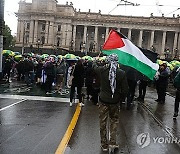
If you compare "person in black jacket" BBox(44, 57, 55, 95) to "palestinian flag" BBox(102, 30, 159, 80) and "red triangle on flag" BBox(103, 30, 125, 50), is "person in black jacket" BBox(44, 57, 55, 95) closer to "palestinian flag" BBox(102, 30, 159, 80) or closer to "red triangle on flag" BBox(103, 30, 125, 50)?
"palestinian flag" BBox(102, 30, 159, 80)

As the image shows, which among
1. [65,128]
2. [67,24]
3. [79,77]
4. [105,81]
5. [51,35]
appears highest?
[67,24]

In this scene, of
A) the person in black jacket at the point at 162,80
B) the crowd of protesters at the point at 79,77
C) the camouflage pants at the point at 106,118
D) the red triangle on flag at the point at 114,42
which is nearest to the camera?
the camouflage pants at the point at 106,118

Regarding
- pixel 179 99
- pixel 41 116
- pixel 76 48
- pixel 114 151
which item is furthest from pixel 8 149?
pixel 76 48

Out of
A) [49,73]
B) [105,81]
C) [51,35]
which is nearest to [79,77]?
[49,73]

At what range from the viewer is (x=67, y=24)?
10850cm

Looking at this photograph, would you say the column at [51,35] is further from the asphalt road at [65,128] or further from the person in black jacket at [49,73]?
the asphalt road at [65,128]

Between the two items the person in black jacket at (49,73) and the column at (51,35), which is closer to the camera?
the person in black jacket at (49,73)

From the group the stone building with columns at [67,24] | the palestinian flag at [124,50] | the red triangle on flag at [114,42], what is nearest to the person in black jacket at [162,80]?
the palestinian flag at [124,50]

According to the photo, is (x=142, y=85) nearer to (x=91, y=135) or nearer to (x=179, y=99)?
(x=179, y=99)

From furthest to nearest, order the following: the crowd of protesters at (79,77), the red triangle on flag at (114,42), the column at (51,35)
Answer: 1. the column at (51,35)
2. the crowd of protesters at (79,77)
3. the red triangle on flag at (114,42)

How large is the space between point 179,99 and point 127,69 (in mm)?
2629

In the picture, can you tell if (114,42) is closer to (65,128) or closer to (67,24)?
(65,128)

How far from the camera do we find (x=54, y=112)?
1107 cm

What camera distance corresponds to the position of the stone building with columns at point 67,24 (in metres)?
105
